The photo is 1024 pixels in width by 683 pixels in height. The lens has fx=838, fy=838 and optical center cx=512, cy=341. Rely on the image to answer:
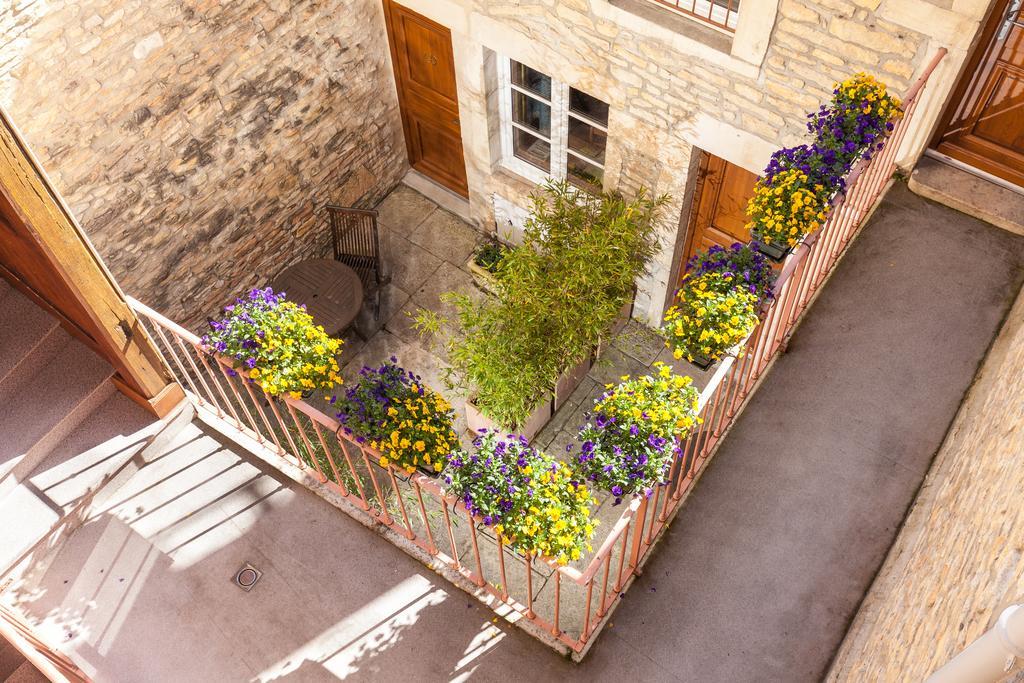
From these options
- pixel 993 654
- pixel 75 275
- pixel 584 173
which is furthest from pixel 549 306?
pixel 993 654

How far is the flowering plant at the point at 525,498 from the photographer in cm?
341

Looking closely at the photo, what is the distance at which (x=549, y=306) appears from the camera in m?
5.88

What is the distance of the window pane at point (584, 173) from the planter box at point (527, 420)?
→ 5.73 feet

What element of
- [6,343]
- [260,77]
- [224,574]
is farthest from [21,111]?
[224,574]

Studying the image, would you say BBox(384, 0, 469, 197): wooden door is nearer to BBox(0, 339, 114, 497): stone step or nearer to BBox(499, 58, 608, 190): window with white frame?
BBox(499, 58, 608, 190): window with white frame

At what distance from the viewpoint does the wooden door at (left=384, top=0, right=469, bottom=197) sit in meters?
6.95

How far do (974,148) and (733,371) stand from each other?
2.48m

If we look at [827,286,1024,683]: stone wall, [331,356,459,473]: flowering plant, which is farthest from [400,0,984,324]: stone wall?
[331,356,459,473]: flowering plant

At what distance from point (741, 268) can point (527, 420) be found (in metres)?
2.82

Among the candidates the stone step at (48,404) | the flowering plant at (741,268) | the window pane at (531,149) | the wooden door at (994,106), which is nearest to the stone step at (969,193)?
the wooden door at (994,106)

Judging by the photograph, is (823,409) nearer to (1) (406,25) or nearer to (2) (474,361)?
(2) (474,361)

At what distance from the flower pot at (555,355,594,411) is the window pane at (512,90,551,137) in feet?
6.24

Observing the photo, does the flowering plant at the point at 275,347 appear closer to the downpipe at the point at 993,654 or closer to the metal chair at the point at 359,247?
the downpipe at the point at 993,654

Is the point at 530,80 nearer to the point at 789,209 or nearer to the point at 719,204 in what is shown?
the point at 719,204
